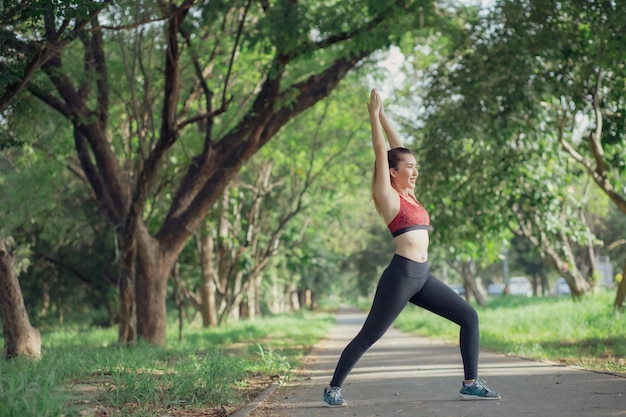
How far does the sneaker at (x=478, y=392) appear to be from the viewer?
7043mm

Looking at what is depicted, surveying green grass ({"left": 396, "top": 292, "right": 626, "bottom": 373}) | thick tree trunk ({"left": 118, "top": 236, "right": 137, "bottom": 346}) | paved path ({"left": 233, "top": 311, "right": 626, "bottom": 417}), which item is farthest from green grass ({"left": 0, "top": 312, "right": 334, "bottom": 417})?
green grass ({"left": 396, "top": 292, "right": 626, "bottom": 373})

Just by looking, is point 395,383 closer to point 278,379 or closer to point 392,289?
point 278,379

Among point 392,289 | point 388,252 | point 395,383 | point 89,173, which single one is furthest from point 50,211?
point 388,252

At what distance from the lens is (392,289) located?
667 cm

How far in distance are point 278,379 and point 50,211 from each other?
21.5m

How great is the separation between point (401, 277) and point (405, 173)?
0.85 metres

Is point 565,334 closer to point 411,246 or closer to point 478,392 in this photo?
point 478,392

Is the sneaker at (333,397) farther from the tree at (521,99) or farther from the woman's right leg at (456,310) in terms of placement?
the tree at (521,99)

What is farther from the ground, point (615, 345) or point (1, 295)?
point (1, 295)

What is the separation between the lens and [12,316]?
11.5 meters

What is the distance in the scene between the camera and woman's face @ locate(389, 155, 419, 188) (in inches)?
273

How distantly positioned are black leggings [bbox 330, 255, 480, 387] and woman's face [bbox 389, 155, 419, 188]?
2.02 feet

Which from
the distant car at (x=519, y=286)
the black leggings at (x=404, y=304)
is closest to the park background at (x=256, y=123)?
the black leggings at (x=404, y=304)

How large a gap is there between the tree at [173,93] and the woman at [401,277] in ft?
22.2
